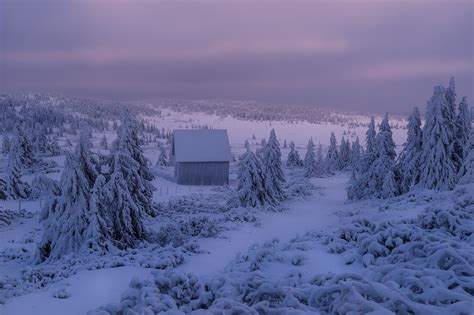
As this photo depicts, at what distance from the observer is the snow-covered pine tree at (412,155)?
33.4 metres

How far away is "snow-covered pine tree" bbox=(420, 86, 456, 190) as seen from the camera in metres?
31.1

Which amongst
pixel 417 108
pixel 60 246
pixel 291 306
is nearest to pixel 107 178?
pixel 60 246

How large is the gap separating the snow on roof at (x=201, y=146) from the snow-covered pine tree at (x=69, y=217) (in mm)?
27690

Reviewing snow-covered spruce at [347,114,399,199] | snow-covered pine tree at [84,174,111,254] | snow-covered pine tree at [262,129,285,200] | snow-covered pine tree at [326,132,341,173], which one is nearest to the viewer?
snow-covered pine tree at [84,174,111,254]

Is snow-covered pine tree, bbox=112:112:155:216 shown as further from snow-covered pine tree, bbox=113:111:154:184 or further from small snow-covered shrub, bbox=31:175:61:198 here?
small snow-covered shrub, bbox=31:175:61:198

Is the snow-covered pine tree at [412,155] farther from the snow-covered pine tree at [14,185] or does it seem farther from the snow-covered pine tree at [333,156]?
the snow-covered pine tree at [333,156]

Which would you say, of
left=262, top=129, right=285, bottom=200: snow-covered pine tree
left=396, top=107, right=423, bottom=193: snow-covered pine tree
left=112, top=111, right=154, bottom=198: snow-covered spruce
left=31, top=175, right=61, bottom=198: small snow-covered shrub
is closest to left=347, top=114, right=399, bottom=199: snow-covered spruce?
left=396, top=107, right=423, bottom=193: snow-covered pine tree

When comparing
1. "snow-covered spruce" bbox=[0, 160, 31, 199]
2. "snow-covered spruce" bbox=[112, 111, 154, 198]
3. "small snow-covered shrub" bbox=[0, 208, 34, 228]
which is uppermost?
"snow-covered spruce" bbox=[112, 111, 154, 198]

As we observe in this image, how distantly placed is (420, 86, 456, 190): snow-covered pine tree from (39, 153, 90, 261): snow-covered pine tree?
86.2 feet

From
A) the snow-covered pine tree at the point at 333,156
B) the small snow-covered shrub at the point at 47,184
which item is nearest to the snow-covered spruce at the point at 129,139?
the small snow-covered shrub at the point at 47,184

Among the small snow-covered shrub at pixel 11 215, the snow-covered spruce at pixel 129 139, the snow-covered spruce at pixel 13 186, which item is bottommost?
the small snow-covered shrub at pixel 11 215

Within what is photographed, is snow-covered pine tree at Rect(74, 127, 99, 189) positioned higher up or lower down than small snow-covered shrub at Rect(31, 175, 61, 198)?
higher up

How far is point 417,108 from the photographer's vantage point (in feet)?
113

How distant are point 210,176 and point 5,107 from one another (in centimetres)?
13405
